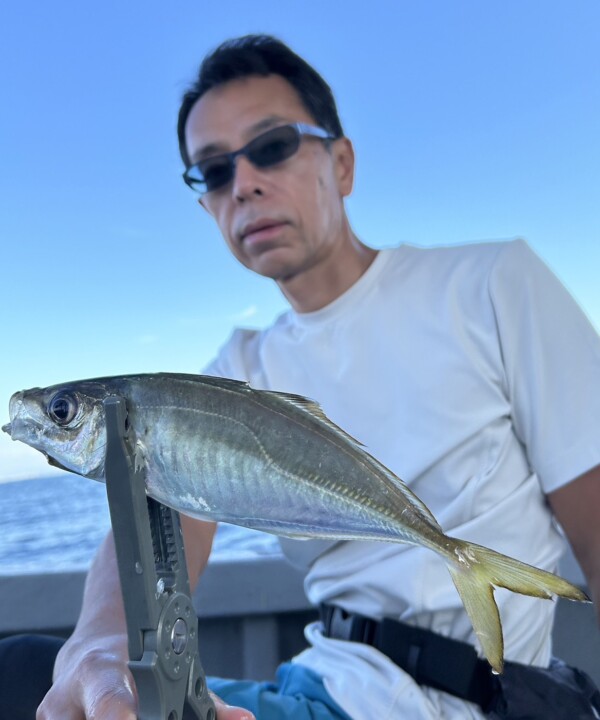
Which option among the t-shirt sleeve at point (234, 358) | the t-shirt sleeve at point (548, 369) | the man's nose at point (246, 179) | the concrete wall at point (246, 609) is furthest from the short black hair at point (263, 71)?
the concrete wall at point (246, 609)

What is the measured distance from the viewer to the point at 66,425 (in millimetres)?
901

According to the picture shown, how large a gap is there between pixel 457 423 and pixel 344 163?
0.94 m

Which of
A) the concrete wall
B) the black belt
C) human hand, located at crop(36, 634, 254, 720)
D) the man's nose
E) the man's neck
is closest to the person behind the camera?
human hand, located at crop(36, 634, 254, 720)

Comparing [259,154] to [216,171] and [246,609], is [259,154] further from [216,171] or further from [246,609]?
[246,609]

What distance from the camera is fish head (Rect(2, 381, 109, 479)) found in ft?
2.92

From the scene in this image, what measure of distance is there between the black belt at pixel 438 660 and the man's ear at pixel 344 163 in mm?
1256

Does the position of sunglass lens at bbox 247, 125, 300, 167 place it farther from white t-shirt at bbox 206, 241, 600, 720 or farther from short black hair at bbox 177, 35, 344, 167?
white t-shirt at bbox 206, 241, 600, 720

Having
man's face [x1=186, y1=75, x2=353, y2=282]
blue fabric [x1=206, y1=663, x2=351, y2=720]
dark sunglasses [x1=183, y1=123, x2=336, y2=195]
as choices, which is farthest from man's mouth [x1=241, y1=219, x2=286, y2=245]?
blue fabric [x1=206, y1=663, x2=351, y2=720]

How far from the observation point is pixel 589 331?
1.62 meters

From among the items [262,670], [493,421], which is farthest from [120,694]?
[262,670]

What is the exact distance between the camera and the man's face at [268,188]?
5.95 feet

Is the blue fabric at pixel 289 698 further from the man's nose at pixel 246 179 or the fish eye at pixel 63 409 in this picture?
the man's nose at pixel 246 179

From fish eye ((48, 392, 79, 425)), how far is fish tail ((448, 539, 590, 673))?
1.77 feet

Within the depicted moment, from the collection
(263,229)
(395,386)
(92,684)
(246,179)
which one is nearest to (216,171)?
(246,179)
